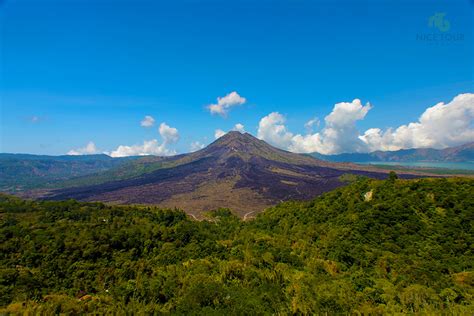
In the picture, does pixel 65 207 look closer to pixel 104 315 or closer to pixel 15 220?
pixel 15 220

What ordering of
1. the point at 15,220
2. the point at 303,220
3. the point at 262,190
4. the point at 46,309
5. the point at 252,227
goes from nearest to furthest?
the point at 46,309
the point at 15,220
the point at 303,220
the point at 252,227
the point at 262,190

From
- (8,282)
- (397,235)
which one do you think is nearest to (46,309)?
(8,282)

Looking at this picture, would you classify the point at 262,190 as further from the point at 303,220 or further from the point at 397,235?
the point at 397,235

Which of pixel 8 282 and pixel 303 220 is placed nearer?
pixel 8 282

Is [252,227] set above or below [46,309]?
below

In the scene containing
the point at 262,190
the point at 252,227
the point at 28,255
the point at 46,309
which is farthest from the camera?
the point at 262,190

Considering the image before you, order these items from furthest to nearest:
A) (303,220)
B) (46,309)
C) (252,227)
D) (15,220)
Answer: (252,227), (303,220), (15,220), (46,309)

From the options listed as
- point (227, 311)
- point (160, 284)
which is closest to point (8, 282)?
point (160, 284)
